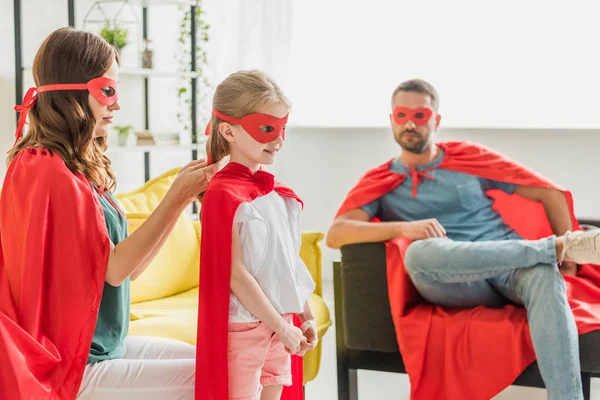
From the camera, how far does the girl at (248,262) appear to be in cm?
180

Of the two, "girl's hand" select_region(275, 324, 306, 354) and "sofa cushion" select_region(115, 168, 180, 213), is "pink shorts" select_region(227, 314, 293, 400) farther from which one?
"sofa cushion" select_region(115, 168, 180, 213)

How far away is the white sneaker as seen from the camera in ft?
8.38

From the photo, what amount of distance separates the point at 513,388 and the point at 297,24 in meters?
2.81

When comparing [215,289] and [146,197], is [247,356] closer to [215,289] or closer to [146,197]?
[215,289]

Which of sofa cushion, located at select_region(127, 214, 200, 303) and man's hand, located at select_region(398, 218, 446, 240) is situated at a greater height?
man's hand, located at select_region(398, 218, 446, 240)

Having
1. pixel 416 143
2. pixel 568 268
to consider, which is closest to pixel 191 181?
pixel 416 143

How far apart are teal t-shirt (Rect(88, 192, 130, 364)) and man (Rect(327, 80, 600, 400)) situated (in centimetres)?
116

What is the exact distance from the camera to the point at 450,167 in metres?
3.19

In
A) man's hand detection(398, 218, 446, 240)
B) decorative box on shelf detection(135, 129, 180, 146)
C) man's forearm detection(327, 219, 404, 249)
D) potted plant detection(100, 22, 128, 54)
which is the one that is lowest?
man's forearm detection(327, 219, 404, 249)

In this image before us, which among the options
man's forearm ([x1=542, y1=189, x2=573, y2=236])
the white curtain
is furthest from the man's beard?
the white curtain

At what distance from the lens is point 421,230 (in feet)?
9.45

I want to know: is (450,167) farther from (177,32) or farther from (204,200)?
(177,32)

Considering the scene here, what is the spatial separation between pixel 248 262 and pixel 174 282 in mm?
1374

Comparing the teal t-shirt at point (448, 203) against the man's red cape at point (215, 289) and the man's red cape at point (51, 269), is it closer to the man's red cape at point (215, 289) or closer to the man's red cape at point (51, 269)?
the man's red cape at point (215, 289)
